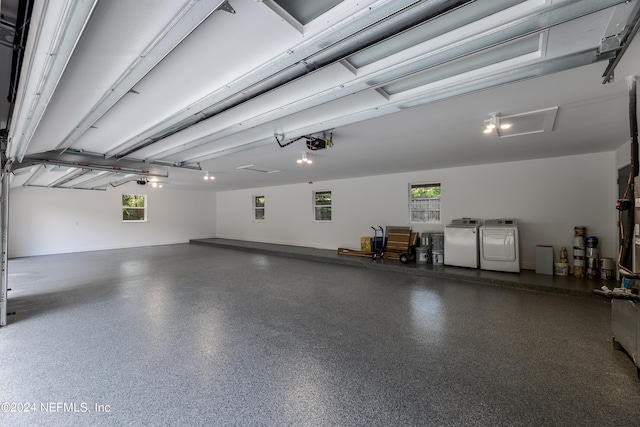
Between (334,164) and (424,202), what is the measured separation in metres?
2.73

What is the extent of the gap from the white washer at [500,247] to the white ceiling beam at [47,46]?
6.14 m

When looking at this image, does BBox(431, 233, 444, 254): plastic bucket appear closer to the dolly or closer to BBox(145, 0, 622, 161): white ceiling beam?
the dolly

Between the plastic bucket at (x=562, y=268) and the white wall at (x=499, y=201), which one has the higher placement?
the white wall at (x=499, y=201)

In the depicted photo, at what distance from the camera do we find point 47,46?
54.2 inches

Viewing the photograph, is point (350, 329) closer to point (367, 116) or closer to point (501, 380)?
point (501, 380)

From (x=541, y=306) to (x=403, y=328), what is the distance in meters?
2.18

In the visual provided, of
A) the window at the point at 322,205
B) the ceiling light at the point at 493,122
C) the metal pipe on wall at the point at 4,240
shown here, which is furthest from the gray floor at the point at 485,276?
the metal pipe on wall at the point at 4,240

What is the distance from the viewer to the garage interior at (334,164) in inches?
58.0

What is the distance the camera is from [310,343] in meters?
2.70

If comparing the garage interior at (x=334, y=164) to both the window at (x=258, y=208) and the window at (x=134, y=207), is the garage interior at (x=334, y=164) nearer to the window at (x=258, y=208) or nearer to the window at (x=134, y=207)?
the window at (x=134, y=207)

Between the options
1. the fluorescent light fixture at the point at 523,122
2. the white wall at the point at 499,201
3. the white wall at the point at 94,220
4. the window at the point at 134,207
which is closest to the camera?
the fluorescent light fixture at the point at 523,122

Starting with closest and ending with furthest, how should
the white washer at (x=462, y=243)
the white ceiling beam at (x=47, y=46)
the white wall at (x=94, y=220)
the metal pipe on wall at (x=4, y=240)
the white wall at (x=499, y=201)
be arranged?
the white ceiling beam at (x=47, y=46), the metal pipe on wall at (x=4, y=240), the white wall at (x=499, y=201), the white washer at (x=462, y=243), the white wall at (x=94, y=220)

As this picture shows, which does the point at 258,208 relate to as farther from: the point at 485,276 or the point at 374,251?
the point at 485,276

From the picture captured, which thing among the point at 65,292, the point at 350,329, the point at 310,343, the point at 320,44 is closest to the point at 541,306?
the point at 350,329
